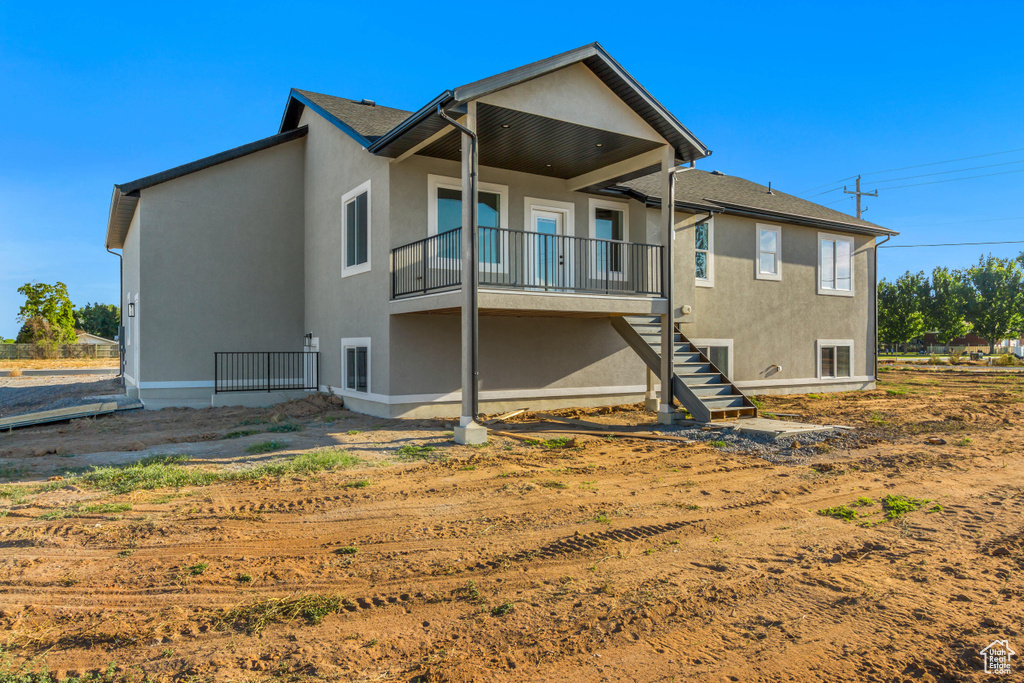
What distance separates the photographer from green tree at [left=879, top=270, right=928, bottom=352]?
5191 cm

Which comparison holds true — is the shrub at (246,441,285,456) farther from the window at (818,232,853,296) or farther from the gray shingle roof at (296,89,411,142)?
the window at (818,232,853,296)

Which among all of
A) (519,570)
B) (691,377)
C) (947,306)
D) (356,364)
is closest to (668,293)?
(691,377)

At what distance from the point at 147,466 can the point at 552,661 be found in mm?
6562

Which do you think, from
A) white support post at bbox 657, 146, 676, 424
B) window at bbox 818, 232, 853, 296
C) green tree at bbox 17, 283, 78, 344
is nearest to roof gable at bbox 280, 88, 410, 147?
white support post at bbox 657, 146, 676, 424

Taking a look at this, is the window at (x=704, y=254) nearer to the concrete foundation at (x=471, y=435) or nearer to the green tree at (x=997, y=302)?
the concrete foundation at (x=471, y=435)

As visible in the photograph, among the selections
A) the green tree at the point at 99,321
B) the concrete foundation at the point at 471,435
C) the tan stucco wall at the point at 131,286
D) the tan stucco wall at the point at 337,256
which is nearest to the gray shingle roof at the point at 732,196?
the tan stucco wall at the point at 337,256

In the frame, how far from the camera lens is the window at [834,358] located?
1780 cm

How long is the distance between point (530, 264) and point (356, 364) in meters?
4.38

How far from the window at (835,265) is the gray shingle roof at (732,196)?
2.05 feet

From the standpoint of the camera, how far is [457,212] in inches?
490

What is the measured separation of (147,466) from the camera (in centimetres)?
747

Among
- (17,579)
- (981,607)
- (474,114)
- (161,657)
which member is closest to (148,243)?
(474,114)

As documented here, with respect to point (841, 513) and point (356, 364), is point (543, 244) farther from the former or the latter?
point (841, 513)

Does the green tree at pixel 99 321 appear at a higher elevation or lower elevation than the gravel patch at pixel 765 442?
higher
